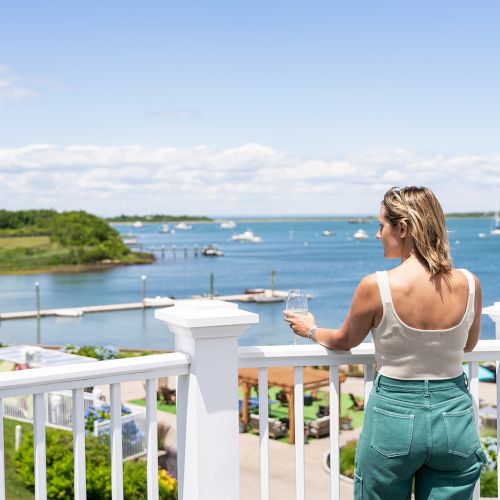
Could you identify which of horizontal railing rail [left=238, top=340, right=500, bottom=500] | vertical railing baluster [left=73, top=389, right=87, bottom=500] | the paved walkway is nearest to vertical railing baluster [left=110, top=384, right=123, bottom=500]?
vertical railing baluster [left=73, top=389, right=87, bottom=500]

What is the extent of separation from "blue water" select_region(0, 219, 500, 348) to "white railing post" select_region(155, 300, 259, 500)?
122ft

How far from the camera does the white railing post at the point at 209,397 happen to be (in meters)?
2.92

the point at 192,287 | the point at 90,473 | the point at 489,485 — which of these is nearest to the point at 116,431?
the point at 90,473

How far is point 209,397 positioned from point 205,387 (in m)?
0.05

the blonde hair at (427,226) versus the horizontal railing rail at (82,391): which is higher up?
the blonde hair at (427,226)

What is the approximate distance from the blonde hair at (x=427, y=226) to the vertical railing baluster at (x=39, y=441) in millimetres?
1464

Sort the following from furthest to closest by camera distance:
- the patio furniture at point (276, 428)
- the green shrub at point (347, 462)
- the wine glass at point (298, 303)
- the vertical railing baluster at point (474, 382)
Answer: the patio furniture at point (276, 428), the green shrub at point (347, 462), the vertical railing baluster at point (474, 382), the wine glass at point (298, 303)

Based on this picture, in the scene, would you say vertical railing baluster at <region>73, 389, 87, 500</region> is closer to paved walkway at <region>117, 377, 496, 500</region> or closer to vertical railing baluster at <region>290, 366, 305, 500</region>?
vertical railing baluster at <region>290, 366, 305, 500</region>

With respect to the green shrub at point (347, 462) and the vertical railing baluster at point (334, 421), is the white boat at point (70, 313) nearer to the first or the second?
the green shrub at point (347, 462)

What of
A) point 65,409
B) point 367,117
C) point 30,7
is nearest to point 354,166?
point 367,117

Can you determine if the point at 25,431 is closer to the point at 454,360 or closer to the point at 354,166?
the point at 454,360

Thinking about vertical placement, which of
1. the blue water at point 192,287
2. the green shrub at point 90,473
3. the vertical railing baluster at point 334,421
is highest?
the vertical railing baluster at point 334,421

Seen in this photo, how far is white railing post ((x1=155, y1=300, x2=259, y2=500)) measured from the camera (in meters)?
2.92

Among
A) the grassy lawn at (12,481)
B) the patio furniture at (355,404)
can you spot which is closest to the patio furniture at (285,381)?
the patio furniture at (355,404)
